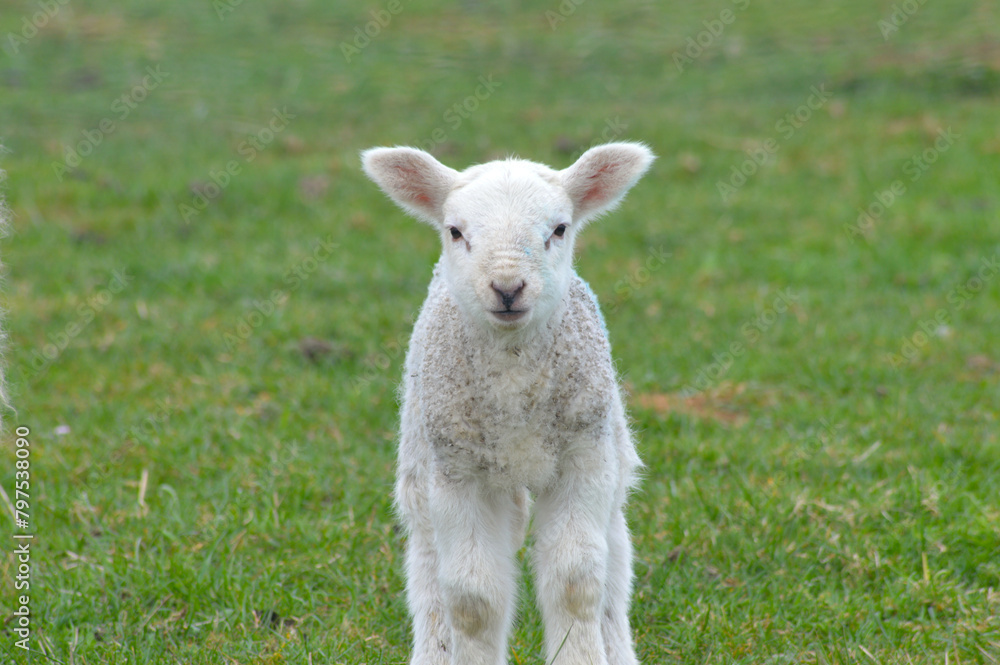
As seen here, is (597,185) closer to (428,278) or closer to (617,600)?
(617,600)

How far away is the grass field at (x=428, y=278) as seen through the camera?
4.34m

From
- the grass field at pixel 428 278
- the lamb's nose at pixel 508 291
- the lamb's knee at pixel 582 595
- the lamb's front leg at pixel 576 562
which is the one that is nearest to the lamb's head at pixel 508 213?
the lamb's nose at pixel 508 291

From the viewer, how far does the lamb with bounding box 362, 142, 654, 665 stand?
10.7 feet

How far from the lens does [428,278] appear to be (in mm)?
8086

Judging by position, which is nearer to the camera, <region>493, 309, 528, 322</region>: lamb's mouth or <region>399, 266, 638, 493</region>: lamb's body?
<region>493, 309, 528, 322</region>: lamb's mouth

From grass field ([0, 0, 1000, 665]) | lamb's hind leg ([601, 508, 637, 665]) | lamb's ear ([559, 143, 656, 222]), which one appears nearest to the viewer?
lamb's ear ([559, 143, 656, 222])

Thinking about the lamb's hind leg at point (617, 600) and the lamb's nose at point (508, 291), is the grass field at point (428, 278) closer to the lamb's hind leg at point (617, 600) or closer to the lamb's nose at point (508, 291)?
the lamb's hind leg at point (617, 600)

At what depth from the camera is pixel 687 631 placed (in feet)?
13.4

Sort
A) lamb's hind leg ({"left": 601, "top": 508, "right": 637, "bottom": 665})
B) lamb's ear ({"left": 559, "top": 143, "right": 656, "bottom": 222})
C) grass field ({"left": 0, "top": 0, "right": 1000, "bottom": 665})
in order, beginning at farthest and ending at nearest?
grass field ({"left": 0, "top": 0, "right": 1000, "bottom": 665}) → lamb's hind leg ({"left": 601, "top": 508, "right": 637, "bottom": 665}) → lamb's ear ({"left": 559, "top": 143, "right": 656, "bottom": 222})

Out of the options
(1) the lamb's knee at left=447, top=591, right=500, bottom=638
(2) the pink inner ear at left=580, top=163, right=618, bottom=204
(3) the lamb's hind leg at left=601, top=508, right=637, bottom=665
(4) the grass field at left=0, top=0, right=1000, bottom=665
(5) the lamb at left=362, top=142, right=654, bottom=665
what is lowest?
(4) the grass field at left=0, top=0, right=1000, bottom=665

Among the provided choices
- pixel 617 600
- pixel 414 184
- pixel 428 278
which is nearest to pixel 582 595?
pixel 617 600

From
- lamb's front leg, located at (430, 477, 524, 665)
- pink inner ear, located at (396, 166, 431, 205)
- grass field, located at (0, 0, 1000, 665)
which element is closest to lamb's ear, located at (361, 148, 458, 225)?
pink inner ear, located at (396, 166, 431, 205)

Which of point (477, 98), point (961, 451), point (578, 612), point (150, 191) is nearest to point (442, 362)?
point (578, 612)

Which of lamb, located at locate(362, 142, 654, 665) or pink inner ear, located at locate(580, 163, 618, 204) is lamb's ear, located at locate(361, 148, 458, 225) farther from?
pink inner ear, located at locate(580, 163, 618, 204)
